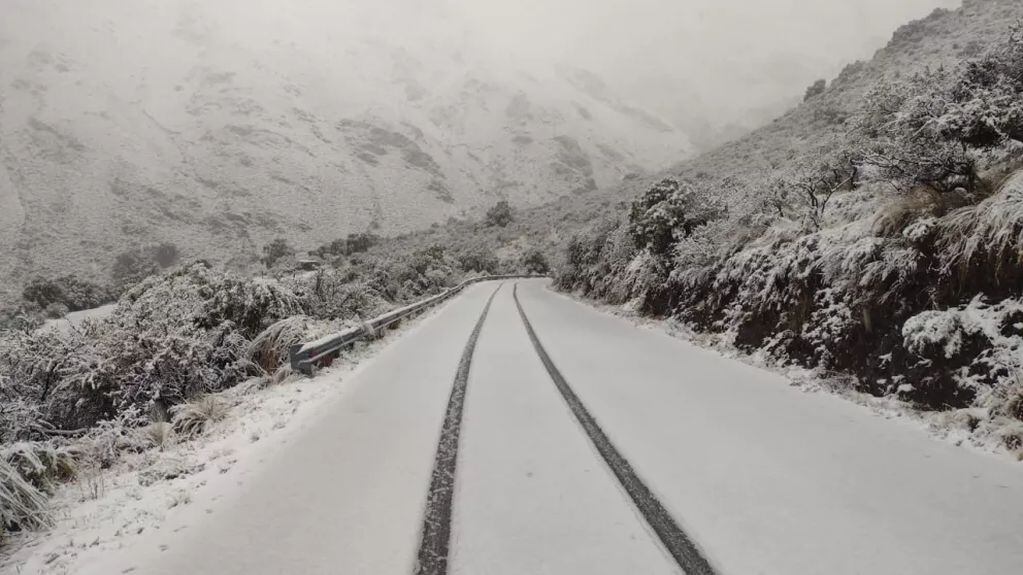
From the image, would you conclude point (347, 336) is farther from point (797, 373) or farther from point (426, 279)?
point (426, 279)

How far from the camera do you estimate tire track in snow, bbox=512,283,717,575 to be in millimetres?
2734

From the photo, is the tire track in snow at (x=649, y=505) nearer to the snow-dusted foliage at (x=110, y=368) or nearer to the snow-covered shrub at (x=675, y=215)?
the snow-dusted foliage at (x=110, y=368)

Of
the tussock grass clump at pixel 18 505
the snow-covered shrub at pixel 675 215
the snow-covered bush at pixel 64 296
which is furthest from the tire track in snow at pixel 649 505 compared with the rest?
the snow-covered bush at pixel 64 296

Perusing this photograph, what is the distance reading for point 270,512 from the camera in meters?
3.56

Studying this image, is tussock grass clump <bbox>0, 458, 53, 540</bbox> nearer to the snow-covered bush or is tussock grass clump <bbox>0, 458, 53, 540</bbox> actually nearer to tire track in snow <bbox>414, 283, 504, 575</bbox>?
tire track in snow <bbox>414, 283, 504, 575</bbox>

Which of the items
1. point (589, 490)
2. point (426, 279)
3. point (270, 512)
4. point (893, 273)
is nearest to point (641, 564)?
point (589, 490)

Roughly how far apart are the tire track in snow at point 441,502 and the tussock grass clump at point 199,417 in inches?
113

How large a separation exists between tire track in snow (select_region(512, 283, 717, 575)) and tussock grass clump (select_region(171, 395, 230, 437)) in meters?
4.39

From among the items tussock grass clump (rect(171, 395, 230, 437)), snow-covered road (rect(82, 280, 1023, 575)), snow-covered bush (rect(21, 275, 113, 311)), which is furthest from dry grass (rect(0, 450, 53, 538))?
snow-covered bush (rect(21, 275, 113, 311))

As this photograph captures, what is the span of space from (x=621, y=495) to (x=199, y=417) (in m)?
5.27

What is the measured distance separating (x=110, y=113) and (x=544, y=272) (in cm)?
8781

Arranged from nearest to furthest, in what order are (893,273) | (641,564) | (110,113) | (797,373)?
(641,564), (893,273), (797,373), (110,113)

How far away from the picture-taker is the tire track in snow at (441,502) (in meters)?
2.86

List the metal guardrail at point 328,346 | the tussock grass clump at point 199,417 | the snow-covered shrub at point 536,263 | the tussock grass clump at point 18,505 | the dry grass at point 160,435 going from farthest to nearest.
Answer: the snow-covered shrub at point 536,263
the metal guardrail at point 328,346
the tussock grass clump at point 199,417
the dry grass at point 160,435
the tussock grass clump at point 18,505
